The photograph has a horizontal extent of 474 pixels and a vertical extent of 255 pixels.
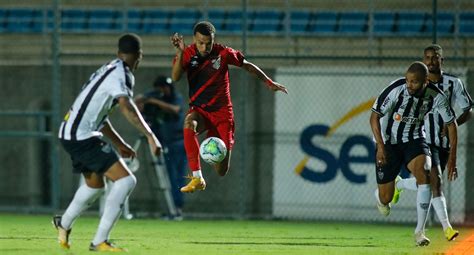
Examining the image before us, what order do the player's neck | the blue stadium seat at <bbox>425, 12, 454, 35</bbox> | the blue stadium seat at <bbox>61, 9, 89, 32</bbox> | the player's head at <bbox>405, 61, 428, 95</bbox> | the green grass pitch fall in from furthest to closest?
the blue stadium seat at <bbox>61, 9, 89, 32</bbox> < the blue stadium seat at <bbox>425, 12, 454, 35</bbox> < the player's neck < the player's head at <bbox>405, 61, 428, 95</bbox> < the green grass pitch

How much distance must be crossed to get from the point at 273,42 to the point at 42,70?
151 inches

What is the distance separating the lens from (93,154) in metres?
9.70

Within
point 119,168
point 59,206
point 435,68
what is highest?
point 435,68

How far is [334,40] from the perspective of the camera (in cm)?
1845

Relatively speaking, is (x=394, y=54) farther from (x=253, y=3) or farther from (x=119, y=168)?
(x=119, y=168)

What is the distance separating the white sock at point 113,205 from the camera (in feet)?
31.3

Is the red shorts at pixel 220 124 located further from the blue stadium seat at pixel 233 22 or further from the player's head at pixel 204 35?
the blue stadium seat at pixel 233 22

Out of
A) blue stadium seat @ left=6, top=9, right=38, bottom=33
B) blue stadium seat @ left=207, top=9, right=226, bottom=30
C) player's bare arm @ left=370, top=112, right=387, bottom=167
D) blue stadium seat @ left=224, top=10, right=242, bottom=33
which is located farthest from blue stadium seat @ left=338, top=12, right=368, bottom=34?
player's bare arm @ left=370, top=112, right=387, bottom=167

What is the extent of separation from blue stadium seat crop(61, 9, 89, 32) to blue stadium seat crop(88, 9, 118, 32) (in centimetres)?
12

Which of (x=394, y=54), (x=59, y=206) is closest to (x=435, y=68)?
(x=394, y=54)

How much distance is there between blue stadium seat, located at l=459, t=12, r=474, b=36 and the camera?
707 inches

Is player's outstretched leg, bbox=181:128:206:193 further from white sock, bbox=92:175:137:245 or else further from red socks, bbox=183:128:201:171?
white sock, bbox=92:175:137:245

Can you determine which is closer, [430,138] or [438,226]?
[430,138]

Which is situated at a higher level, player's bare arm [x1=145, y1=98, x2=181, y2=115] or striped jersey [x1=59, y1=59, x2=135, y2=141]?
striped jersey [x1=59, y1=59, x2=135, y2=141]
